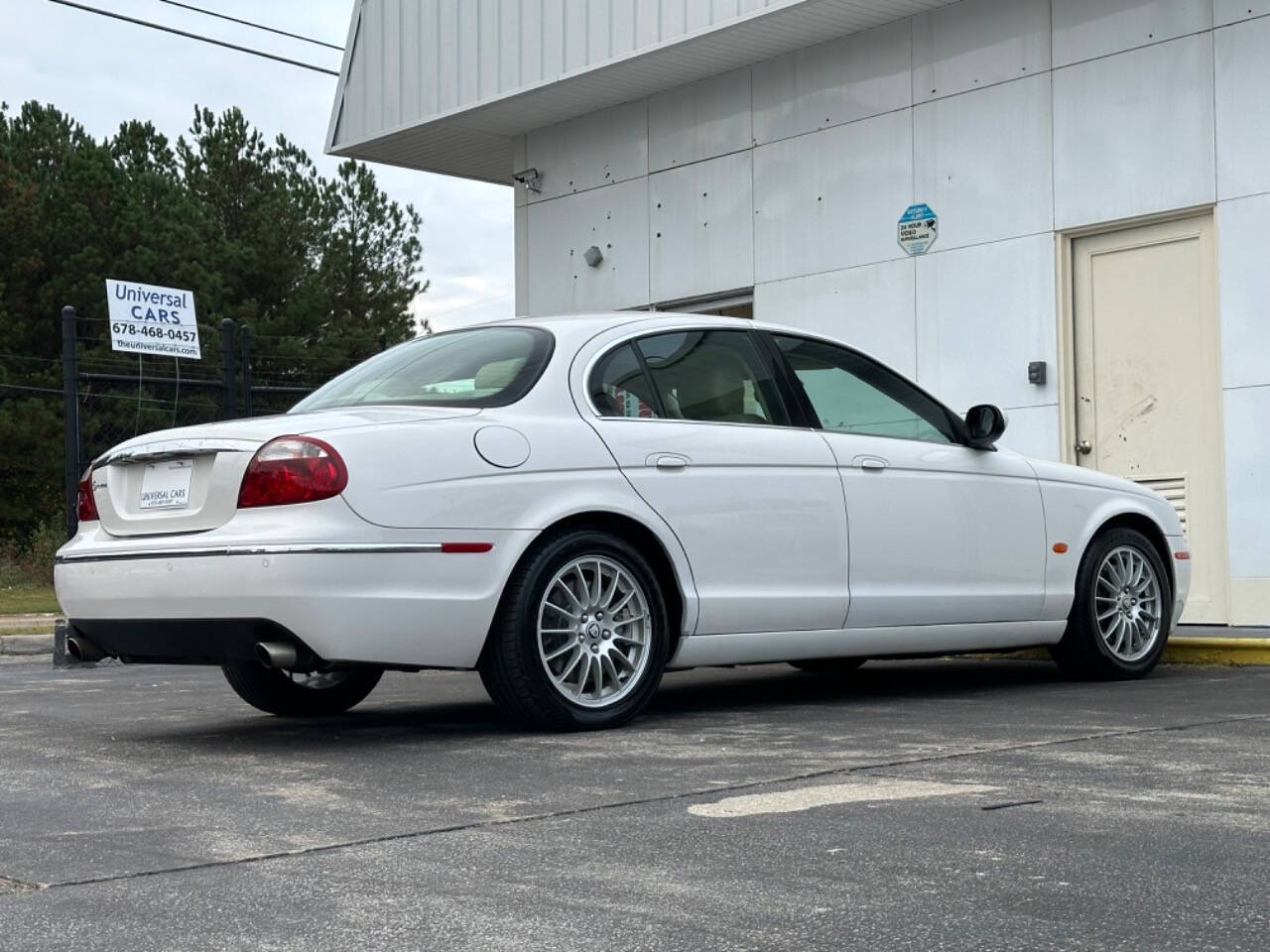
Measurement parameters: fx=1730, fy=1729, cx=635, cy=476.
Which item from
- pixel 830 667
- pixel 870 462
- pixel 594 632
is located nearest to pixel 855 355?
pixel 870 462

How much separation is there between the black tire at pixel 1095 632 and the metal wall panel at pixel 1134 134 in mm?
3592

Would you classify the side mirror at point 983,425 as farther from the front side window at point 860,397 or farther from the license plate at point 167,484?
the license plate at point 167,484

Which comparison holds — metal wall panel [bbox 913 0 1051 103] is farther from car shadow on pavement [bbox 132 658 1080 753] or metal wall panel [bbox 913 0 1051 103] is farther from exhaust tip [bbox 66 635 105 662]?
exhaust tip [bbox 66 635 105 662]

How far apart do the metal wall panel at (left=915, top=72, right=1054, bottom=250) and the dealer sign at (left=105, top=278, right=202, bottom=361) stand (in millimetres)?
7435

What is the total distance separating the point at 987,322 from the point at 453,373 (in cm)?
663

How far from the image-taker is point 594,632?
19.3 ft

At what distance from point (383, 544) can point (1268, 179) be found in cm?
698

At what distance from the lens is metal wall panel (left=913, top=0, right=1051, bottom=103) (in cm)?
1177

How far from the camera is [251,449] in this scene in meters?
5.54

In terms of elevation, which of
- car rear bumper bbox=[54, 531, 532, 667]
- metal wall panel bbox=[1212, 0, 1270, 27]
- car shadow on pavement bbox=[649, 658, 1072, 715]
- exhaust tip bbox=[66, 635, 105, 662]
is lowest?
car shadow on pavement bbox=[649, 658, 1072, 715]

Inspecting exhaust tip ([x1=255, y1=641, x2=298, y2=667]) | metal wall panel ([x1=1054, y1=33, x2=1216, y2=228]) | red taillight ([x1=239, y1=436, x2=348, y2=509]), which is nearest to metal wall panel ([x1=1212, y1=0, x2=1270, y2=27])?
metal wall panel ([x1=1054, y1=33, x2=1216, y2=228])

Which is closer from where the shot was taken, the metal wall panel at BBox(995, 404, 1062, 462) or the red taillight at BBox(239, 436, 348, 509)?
the red taillight at BBox(239, 436, 348, 509)

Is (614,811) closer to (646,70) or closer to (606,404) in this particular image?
(606,404)

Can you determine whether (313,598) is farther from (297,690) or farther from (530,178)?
(530,178)
